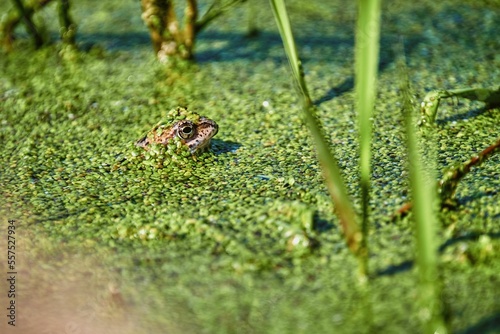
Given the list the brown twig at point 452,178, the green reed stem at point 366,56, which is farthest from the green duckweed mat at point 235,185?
the green reed stem at point 366,56

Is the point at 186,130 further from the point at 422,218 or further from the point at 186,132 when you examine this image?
the point at 422,218

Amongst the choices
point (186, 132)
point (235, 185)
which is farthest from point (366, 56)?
point (186, 132)

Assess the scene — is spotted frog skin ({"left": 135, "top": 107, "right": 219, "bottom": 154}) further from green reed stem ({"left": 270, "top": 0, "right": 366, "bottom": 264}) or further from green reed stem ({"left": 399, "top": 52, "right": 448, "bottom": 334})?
green reed stem ({"left": 399, "top": 52, "right": 448, "bottom": 334})

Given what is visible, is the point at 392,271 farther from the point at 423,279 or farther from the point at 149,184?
the point at 149,184

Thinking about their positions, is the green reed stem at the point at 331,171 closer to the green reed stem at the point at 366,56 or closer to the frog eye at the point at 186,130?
the green reed stem at the point at 366,56

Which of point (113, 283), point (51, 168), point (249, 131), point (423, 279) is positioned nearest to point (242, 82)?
point (249, 131)

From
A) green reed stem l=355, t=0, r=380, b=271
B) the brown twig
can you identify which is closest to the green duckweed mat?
the brown twig
